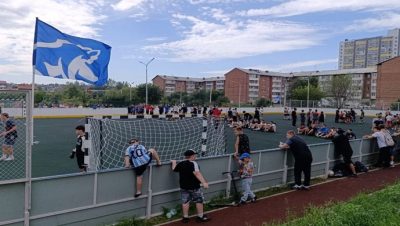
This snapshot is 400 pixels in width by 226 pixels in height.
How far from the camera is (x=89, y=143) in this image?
870 cm

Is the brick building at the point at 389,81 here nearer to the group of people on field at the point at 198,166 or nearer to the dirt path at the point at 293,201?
the group of people on field at the point at 198,166

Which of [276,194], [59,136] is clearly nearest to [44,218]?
[276,194]

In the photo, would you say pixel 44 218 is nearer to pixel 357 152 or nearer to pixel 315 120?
pixel 357 152

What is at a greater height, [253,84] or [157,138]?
[253,84]

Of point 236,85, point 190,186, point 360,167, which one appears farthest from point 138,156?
point 236,85

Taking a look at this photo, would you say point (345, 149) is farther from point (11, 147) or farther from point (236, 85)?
point (236, 85)

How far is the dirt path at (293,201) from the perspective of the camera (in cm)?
782

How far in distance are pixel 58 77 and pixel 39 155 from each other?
23.1ft

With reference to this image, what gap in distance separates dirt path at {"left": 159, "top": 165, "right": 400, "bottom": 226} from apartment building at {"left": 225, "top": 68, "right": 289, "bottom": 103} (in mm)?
100070

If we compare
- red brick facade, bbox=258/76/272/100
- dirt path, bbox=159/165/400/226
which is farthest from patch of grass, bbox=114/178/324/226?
red brick facade, bbox=258/76/272/100

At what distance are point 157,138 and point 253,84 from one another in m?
99.3

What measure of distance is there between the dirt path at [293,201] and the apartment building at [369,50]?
439 ft

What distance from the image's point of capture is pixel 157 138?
17656 mm

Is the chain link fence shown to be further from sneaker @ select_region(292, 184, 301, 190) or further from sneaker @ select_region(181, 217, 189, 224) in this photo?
sneaker @ select_region(292, 184, 301, 190)
